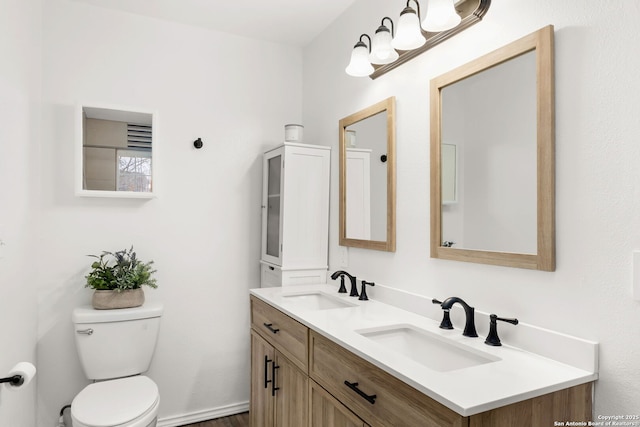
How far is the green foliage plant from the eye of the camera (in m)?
2.15

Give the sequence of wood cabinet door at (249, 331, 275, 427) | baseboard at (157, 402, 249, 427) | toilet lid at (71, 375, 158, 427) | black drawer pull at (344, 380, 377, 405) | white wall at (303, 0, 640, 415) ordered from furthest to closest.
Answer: baseboard at (157, 402, 249, 427), wood cabinet door at (249, 331, 275, 427), toilet lid at (71, 375, 158, 427), black drawer pull at (344, 380, 377, 405), white wall at (303, 0, 640, 415)

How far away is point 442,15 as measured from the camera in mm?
1404

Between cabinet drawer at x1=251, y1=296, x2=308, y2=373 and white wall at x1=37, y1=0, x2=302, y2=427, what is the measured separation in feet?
1.78

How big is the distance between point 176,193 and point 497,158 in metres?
1.86

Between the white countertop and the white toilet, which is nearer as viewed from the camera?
the white countertop

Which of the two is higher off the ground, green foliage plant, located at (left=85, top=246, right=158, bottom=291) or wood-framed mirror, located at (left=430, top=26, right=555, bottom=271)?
wood-framed mirror, located at (left=430, top=26, right=555, bottom=271)

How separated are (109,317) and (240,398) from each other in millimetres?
1061

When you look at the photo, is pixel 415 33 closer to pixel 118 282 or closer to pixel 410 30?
pixel 410 30

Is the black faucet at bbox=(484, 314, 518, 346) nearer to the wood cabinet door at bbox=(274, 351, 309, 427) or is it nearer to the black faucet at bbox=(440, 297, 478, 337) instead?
the black faucet at bbox=(440, 297, 478, 337)

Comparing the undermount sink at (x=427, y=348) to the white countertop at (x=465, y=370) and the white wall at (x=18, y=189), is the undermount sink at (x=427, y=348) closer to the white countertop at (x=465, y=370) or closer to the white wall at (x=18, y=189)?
the white countertop at (x=465, y=370)

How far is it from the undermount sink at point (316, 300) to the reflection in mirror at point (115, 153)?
1.05 metres

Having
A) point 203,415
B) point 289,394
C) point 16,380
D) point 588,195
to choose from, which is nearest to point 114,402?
point 16,380

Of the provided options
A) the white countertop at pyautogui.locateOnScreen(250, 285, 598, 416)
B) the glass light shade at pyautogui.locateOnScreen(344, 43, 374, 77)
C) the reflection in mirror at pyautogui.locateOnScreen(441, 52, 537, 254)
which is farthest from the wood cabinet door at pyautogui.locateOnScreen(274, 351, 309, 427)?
the glass light shade at pyautogui.locateOnScreen(344, 43, 374, 77)

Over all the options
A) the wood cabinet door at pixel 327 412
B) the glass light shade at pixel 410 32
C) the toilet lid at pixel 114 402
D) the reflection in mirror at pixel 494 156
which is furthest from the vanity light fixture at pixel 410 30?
the toilet lid at pixel 114 402
